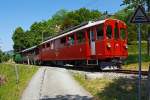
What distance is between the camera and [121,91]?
16.0 meters

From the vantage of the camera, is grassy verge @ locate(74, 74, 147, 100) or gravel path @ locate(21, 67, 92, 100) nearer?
grassy verge @ locate(74, 74, 147, 100)

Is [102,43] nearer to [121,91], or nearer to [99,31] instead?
[99,31]

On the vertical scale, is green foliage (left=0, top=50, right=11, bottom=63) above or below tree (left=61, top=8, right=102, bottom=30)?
below

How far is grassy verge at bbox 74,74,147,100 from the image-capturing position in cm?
1503

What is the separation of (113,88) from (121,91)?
616 mm

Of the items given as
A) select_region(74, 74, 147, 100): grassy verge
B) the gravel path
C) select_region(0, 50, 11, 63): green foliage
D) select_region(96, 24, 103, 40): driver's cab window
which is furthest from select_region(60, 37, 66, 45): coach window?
select_region(0, 50, 11, 63): green foliage

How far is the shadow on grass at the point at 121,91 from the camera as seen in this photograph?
14897mm

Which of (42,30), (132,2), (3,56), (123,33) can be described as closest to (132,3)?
(132,2)

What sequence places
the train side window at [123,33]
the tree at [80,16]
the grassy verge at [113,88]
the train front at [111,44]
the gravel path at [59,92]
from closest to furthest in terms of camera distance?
the grassy verge at [113,88] < the gravel path at [59,92] < the train front at [111,44] < the train side window at [123,33] < the tree at [80,16]

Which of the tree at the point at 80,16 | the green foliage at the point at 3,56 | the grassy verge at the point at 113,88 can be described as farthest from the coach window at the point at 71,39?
the tree at the point at 80,16

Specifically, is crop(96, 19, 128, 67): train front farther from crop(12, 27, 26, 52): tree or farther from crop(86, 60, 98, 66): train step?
crop(12, 27, 26, 52): tree

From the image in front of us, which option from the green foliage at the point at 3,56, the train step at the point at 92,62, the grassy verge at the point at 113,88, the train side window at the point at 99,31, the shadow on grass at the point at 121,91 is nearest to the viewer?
the shadow on grass at the point at 121,91

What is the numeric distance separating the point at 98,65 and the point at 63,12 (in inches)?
4651

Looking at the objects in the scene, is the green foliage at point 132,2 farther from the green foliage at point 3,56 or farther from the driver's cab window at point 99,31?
the green foliage at point 3,56
